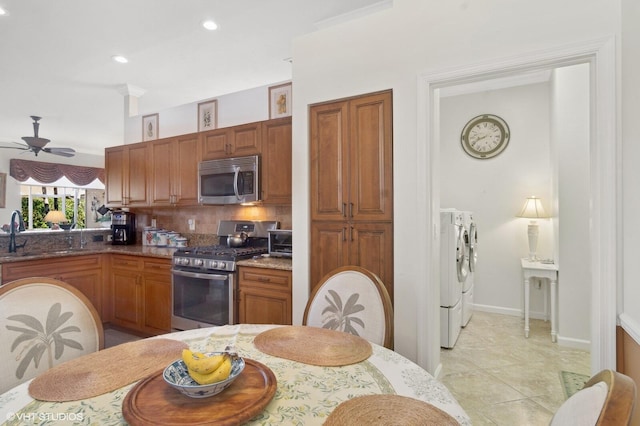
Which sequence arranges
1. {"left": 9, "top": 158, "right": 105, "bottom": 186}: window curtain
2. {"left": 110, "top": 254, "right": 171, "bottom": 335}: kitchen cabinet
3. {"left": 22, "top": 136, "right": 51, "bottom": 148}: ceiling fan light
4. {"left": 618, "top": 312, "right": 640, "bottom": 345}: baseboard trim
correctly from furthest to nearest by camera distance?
{"left": 9, "top": 158, "right": 105, "bottom": 186}: window curtain → {"left": 22, "top": 136, "right": 51, "bottom": 148}: ceiling fan light → {"left": 110, "top": 254, "right": 171, "bottom": 335}: kitchen cabinet → {"left": 618, "top": 312, "right": 640, "bottom": 345}: baseboard trim

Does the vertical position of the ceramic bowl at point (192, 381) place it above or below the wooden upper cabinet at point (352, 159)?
below

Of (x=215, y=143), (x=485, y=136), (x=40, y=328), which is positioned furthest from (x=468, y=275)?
(x=40, y=328)

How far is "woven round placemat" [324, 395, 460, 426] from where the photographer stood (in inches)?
33.3

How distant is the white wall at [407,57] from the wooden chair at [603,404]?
1468mm

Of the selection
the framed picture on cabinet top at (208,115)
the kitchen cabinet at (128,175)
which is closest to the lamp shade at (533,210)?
the framed picture on cabinet top at (208,115)

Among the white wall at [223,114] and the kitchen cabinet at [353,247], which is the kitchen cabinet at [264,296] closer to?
the kitchen cabinet at [353,247]

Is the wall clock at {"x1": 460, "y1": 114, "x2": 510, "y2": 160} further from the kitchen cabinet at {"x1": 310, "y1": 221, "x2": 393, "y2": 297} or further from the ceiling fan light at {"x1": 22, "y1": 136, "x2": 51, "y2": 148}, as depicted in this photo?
the ceiling fan light at {"x1": 22, "y1": 136, "x2": 51, "y2": 148}

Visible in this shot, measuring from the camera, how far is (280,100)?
3537 mm

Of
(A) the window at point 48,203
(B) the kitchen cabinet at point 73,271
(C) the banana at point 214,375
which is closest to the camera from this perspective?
(C) the banana at point 214,375

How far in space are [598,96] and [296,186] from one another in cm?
188

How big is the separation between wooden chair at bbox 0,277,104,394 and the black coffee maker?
3.31m

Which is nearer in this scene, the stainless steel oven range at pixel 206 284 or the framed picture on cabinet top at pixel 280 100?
the stainless steel oven range at pixel 206 284

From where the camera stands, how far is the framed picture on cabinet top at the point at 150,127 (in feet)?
14.6

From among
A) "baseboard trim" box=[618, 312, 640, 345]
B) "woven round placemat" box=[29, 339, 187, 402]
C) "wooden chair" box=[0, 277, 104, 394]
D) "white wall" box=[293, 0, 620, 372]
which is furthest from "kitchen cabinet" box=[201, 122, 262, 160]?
"baseboard trim" box=[618, 312, 640, 345]
